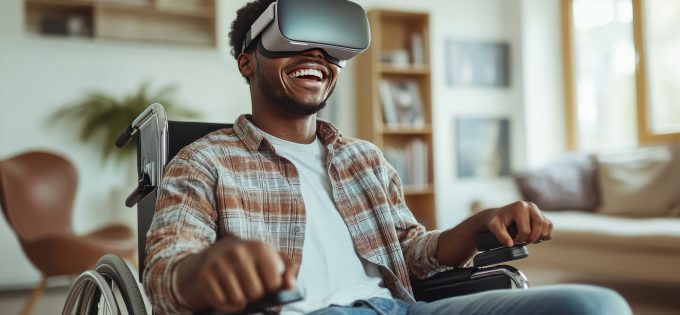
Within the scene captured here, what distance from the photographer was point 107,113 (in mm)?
4207

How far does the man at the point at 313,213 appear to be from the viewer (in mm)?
1056

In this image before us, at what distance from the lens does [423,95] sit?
4.98 meters

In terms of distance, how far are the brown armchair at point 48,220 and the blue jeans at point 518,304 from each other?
232 centimetres

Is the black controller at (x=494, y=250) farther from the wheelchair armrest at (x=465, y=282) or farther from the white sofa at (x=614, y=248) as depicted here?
the white sofa at (x=614, y=248)

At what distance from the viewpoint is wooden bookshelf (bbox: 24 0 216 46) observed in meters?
4.25

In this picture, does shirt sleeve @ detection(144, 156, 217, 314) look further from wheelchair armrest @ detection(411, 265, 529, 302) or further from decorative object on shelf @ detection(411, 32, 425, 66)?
decorative object on shelf @ detection(411, 32, 425, 66)

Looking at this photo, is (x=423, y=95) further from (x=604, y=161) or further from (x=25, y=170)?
(x=25, y=170)

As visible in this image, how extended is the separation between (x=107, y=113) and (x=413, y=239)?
3294mm

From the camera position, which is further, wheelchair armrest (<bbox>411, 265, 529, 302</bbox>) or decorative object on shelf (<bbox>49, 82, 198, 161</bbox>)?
decorative object on shelf (<bbox>49, 82, 198, 161</bbox>)

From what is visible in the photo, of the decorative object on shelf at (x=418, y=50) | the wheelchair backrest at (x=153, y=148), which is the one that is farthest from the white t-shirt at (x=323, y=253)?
the decorative object on shelf at (x=418, y=50)

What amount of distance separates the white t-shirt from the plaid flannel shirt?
2 centimetres

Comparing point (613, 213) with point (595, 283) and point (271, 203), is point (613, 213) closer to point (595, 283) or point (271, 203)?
point (595, 283)

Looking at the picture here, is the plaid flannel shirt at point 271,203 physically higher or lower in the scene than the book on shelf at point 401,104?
lower

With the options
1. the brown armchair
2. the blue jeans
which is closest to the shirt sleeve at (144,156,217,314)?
the blue jeans
